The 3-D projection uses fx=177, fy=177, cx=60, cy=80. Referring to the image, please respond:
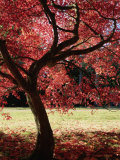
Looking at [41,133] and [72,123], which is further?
[72,123]

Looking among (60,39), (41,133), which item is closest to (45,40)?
(60,39)

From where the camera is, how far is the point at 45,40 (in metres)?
11.2

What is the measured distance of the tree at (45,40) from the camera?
18.1ft

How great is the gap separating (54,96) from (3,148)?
454 centimetres

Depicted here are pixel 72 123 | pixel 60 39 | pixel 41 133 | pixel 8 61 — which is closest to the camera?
pixel 8 61

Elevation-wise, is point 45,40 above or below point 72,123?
above

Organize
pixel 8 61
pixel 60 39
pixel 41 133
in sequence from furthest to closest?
1. pixel 60 39
2. pixel 41 133
3. pixel 8 61

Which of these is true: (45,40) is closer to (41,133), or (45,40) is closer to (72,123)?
(41,133)

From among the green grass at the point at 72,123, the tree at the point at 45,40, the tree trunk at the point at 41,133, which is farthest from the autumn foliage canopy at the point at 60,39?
the green grass at the point at 72,123

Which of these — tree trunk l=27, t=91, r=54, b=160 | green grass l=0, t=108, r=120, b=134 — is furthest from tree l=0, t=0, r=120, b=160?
green grass l=0, t=108, r=120, b=134

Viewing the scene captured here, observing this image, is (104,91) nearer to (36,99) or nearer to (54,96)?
(54,96)

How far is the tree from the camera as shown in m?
5.52

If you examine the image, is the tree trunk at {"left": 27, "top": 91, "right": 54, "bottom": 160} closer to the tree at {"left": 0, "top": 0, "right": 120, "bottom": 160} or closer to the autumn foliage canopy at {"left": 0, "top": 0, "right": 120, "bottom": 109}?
the tree at {"left": 0, "top": 0, "right": 120, "bottom": 160}

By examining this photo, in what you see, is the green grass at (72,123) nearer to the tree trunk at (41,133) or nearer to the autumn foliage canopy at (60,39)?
the autumn foliage canopy at (60,39)
